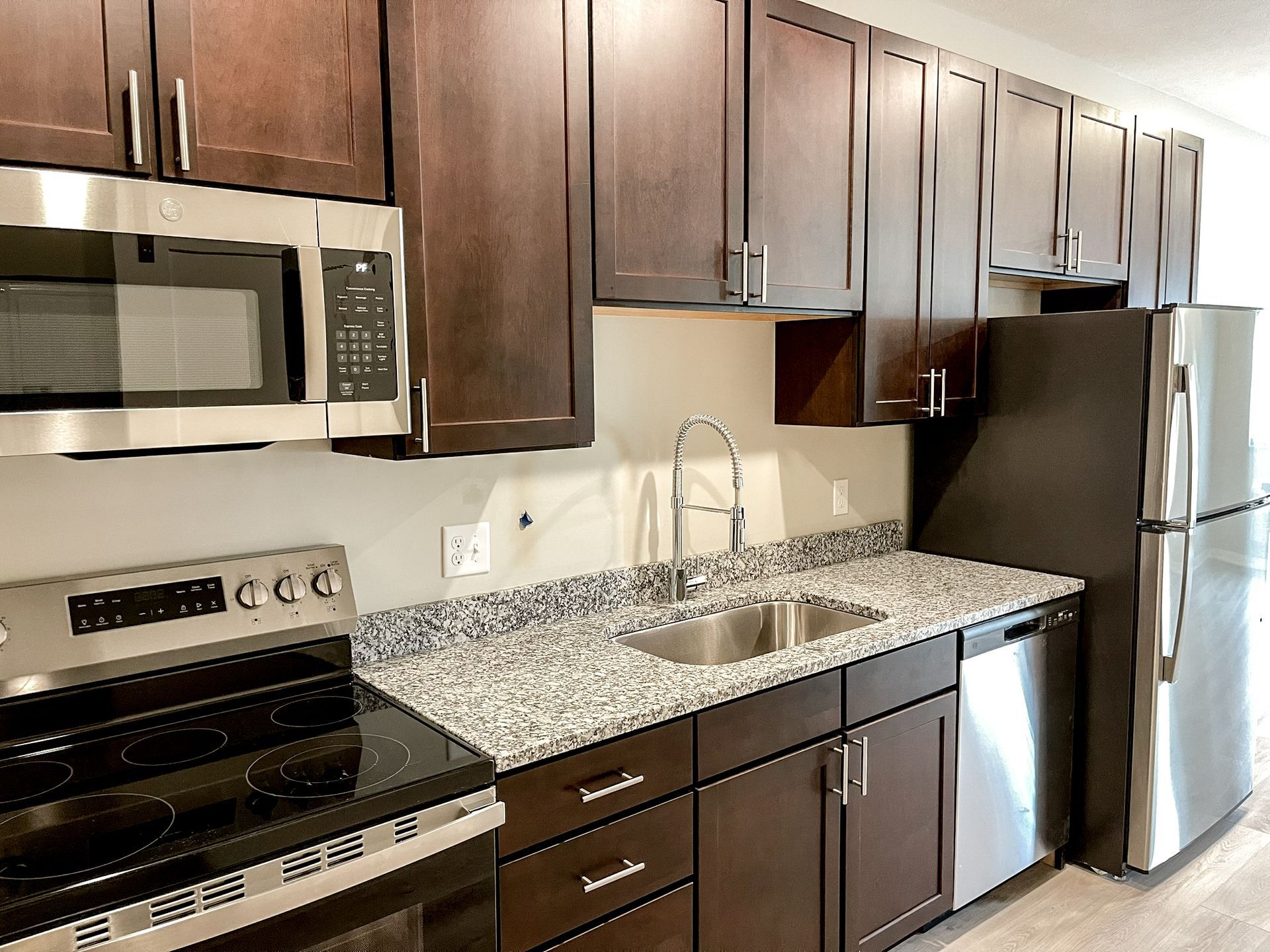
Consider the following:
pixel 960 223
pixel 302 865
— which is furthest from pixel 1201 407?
pixel 302 865

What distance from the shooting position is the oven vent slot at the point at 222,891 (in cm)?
118

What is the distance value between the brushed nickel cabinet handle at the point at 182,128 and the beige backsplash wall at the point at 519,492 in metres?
0.58

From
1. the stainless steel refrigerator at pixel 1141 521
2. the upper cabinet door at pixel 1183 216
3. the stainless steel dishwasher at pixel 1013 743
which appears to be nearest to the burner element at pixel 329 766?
the stainless steel dishwasher at pixel 1013 743

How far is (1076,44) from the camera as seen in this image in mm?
3324

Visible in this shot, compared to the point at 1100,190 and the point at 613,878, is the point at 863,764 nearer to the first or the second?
the point at 613,878

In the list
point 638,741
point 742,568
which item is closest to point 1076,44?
point 742,568

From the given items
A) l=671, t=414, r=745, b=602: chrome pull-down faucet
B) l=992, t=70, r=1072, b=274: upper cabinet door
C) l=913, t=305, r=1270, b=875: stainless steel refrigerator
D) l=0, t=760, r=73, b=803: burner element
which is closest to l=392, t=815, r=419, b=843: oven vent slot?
l=0, t=760, r=73, b=803: burner element

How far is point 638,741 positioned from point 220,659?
78 cm

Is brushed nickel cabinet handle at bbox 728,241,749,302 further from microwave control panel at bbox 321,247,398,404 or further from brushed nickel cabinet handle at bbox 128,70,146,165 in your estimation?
brushed nickel cabinet handle at bbox 128,70,146,165

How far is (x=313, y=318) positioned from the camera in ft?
4.88

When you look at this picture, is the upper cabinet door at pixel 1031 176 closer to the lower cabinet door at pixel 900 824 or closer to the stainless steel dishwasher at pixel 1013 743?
the stainless steel dishwasher at pixel 1013 743

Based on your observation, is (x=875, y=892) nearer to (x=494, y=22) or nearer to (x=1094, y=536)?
(x=1094, y=536)

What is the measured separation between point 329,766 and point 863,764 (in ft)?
3.94

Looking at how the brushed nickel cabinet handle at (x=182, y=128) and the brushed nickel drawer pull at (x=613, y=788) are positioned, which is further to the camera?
the brushed nickel drawer pull at (x=613, y=788)
